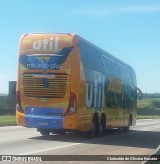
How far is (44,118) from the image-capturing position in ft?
63.9

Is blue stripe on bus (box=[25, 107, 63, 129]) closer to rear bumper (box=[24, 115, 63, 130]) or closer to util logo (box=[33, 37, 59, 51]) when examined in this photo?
rear bumper (box=[24, 115, 63, 130])

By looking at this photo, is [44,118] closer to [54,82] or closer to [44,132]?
[54,82]

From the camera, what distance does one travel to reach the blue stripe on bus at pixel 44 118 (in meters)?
19.3

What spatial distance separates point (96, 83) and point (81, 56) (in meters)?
2.51

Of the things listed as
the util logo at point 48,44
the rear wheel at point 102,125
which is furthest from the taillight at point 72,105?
the rear wheel at point 102,125

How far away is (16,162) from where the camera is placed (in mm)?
12352

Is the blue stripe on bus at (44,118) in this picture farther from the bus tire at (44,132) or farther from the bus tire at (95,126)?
the bus tire at (95,126)

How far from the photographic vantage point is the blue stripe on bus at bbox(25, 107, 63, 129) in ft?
63.3

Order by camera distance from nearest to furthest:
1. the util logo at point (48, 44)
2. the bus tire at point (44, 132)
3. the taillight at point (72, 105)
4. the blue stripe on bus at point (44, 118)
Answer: the taillight at point (72, 105)
the blue stripe on bus at point (44, 118)
the util logo at point (48, 44)
the bus tire at point (44, 132)

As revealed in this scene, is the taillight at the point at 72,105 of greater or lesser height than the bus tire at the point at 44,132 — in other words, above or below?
above

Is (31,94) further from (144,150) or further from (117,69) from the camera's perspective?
(117,69)

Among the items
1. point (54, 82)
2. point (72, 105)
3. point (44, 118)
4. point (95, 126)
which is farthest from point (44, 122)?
point (95, 126)

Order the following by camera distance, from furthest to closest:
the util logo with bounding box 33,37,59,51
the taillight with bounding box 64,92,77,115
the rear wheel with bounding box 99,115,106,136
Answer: the rear wheel with bounding box 99,115,106,136 < the util logo with bounding box 33,37,59,51 < the taillight with bounding box 64,92,77,115

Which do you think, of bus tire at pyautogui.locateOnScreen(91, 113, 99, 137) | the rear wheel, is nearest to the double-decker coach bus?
bus tire at pyautogui.locateOnScreen(91, 113, 99, 137)
